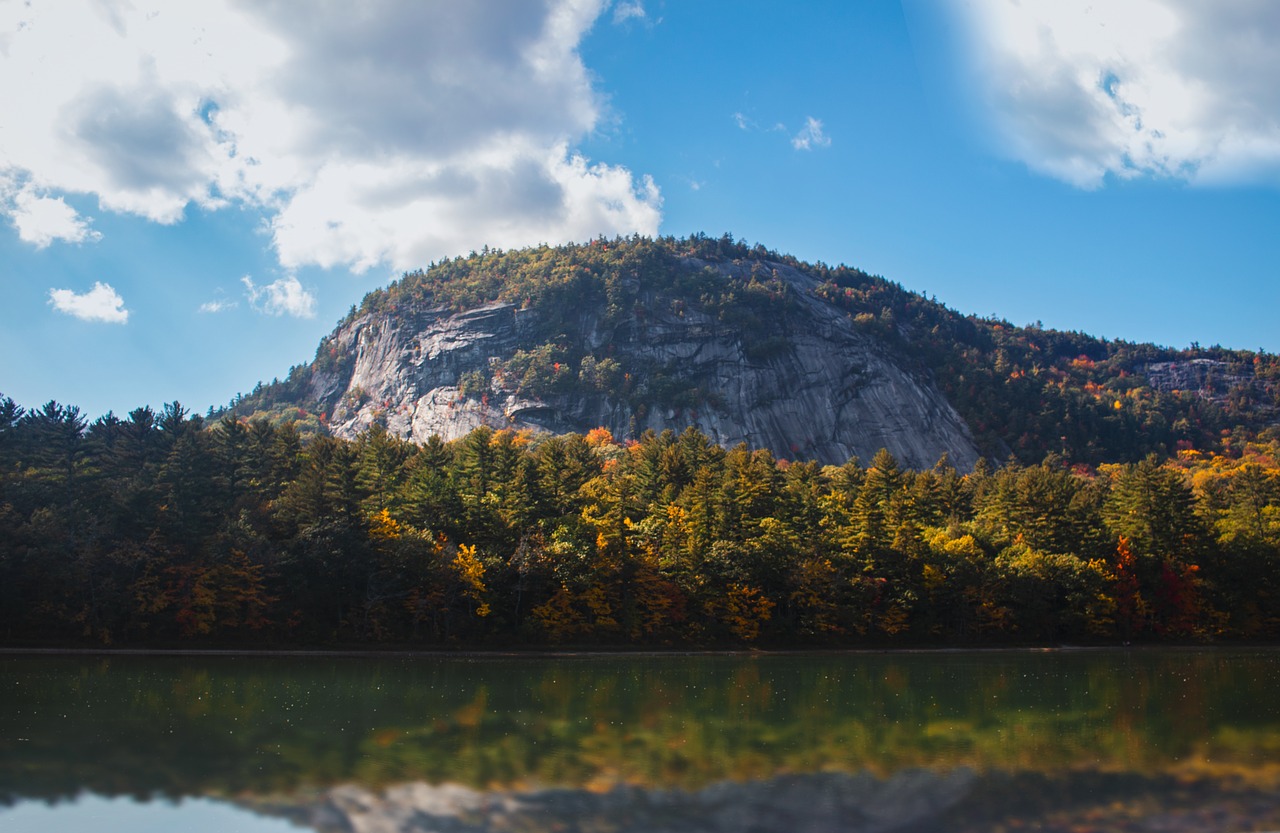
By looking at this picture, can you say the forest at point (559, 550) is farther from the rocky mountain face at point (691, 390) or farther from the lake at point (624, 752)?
the rocky mountain face at point (691, 390)

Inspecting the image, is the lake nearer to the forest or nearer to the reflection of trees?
the reflection of trees

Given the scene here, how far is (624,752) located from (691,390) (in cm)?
15822

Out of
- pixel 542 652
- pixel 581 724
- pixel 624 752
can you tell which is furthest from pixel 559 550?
pixel 624 752

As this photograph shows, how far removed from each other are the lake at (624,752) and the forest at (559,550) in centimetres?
1113

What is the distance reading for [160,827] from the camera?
1669cm

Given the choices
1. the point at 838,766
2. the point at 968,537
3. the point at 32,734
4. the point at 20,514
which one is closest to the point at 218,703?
the point at 32,734

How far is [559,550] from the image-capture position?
57.9m

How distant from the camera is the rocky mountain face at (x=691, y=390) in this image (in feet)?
584

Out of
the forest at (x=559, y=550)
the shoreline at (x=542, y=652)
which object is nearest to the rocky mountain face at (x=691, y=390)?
the forest at (x=559, y=550)

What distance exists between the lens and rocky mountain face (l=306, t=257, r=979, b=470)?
17812 cm

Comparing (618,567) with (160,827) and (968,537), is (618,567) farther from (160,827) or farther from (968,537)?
(160,827)

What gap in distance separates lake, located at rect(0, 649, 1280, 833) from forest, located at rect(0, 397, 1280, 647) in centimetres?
1113

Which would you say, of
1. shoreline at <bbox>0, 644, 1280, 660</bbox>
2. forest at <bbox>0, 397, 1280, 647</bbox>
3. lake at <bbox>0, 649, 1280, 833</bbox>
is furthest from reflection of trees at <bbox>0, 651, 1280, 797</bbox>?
forest at <bbox>0, 397, 1280, 647</bbox>

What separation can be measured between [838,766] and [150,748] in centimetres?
1753
